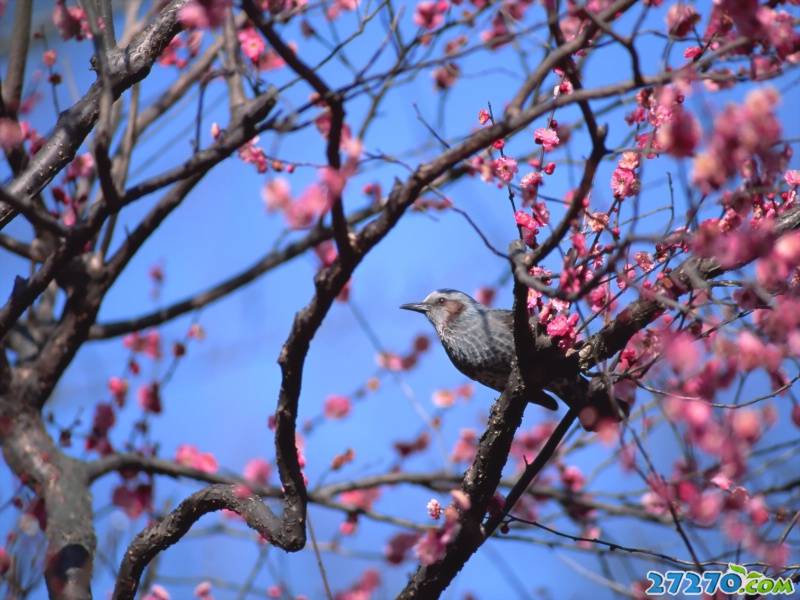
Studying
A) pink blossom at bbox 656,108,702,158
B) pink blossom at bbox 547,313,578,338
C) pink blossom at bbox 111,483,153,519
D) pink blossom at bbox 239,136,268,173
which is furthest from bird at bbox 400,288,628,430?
pink blossom at bbox 656,108,702,158

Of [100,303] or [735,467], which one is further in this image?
[100,303]

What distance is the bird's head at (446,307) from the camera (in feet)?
17.3

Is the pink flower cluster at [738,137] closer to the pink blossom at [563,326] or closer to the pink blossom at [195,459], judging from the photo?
the pink blossom at [563,326]

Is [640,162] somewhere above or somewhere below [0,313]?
above

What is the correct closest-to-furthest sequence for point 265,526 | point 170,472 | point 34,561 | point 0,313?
point 265,526
point 0,313
point 34,561
point 170,472

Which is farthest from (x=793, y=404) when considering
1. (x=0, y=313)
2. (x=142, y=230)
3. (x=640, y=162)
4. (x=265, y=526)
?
(x=142, y=230)

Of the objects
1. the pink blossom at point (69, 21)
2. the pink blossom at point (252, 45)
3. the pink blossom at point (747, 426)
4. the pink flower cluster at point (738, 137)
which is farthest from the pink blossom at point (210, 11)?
the pink blossom at point (69, 21)

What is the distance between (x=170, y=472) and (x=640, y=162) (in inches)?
128

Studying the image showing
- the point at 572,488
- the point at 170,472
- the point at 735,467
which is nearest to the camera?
the point at 735,467

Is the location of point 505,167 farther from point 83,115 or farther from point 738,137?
point 83,115

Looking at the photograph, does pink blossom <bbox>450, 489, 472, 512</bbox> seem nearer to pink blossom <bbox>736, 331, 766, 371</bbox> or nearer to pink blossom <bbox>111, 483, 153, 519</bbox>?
pink blossom <bbox>736, 331, 766, 371</bbox>

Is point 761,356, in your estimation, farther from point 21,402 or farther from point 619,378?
point 21,402

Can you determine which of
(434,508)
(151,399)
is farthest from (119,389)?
(434,508)

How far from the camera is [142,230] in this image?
4.54 m
